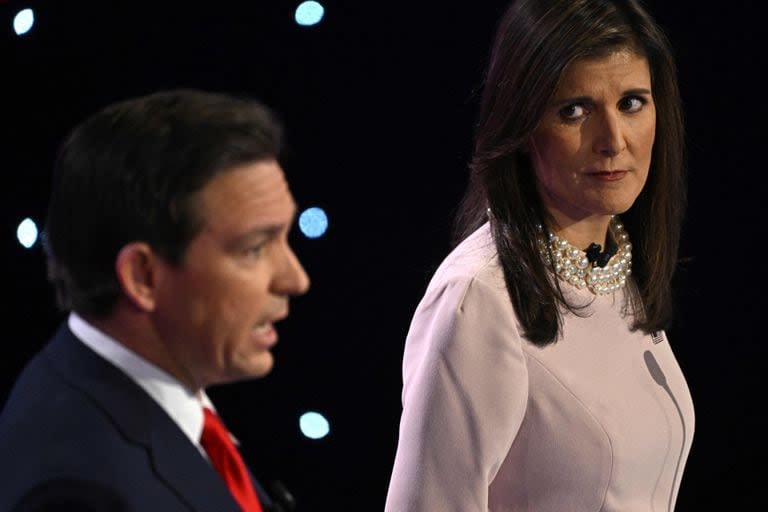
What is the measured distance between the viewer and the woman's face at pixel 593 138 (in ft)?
6.84

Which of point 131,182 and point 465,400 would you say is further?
point 465,400

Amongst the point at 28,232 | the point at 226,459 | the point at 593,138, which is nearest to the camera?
the point at 226,459

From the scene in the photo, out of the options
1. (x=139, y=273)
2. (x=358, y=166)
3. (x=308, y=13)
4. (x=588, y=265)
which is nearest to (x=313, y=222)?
(x=358, y=166)

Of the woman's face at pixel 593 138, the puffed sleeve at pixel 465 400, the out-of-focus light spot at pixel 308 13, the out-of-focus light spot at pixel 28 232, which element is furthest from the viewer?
the out-of-focus light spot at pixel 308 13

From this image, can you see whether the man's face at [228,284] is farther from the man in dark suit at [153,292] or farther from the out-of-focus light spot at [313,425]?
the out-of-focus light spot at [313,425]

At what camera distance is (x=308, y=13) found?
2848mm

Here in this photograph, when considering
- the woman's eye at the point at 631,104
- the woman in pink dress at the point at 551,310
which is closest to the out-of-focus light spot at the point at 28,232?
the woman in pink dress at the point at 551,310

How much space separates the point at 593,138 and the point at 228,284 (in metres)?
0.90

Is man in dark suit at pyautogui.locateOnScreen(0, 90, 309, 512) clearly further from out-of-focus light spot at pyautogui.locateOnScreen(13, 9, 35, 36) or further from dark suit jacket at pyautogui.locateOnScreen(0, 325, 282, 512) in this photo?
out-of-focus light spot at pyautogui.locateOnScreen(13, 9, 35, 36)

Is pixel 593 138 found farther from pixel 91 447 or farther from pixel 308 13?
pixel 91 447

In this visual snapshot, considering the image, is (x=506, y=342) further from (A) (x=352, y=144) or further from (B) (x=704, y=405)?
(B) (x=704, y=405)

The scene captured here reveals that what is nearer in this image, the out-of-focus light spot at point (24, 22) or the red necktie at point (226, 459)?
the red necktie at point (226, 459)

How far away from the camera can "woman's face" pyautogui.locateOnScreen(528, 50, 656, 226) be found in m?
2.08

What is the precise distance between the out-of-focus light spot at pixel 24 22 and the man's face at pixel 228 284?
144 centimetres
